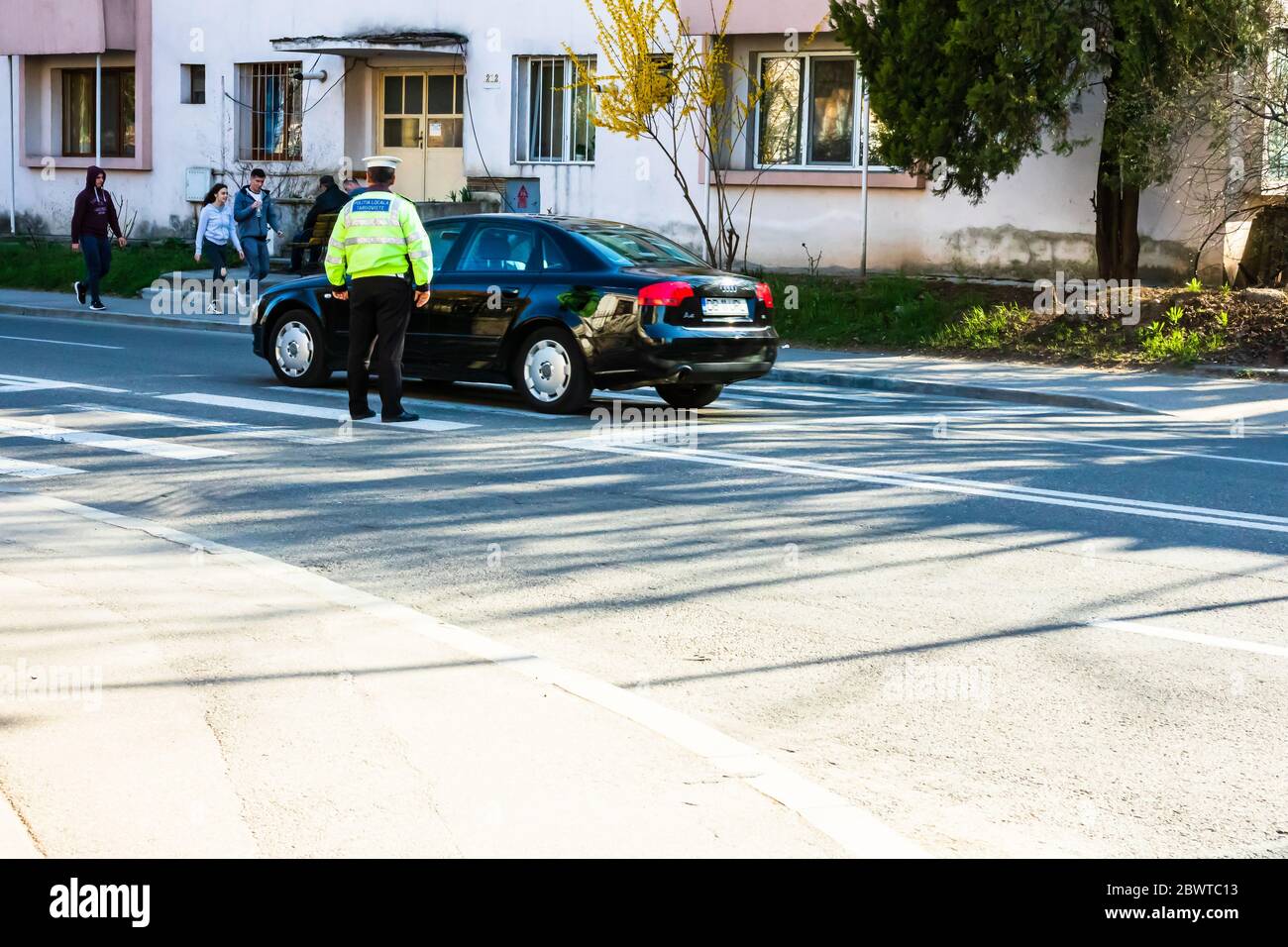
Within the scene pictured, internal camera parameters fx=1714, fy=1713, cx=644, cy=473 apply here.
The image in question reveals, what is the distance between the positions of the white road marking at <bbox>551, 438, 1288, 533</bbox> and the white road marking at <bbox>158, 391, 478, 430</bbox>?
1.35 meters

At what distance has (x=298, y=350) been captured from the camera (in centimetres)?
1528

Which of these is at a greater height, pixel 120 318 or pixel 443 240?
pixel 443 240

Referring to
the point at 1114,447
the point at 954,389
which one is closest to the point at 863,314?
the point at 954,389

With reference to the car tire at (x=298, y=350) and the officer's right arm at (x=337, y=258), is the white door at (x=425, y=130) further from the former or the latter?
the officer's right arm at (x=337, y=258)

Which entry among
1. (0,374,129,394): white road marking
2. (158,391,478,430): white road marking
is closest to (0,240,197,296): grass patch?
(0,374,129,394): white road marking

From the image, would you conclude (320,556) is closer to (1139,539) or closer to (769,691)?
(769,691)

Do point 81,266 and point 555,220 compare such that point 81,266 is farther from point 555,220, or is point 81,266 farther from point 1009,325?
point 555,220

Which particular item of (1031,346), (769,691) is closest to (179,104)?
(1031,346)

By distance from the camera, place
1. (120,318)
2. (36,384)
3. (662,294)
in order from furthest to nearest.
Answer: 1. (120,318)
2. (36,384)
3. (662,294)

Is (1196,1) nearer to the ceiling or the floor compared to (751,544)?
nearer to the ceiling

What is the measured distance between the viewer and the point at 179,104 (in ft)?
108

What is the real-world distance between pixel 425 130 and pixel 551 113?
3.11m

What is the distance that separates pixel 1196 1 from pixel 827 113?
25.3 feet

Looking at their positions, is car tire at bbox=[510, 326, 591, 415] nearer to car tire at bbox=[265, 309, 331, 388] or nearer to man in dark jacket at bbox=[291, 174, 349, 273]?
car tire at bbox=[265, 309, 331, 388]
